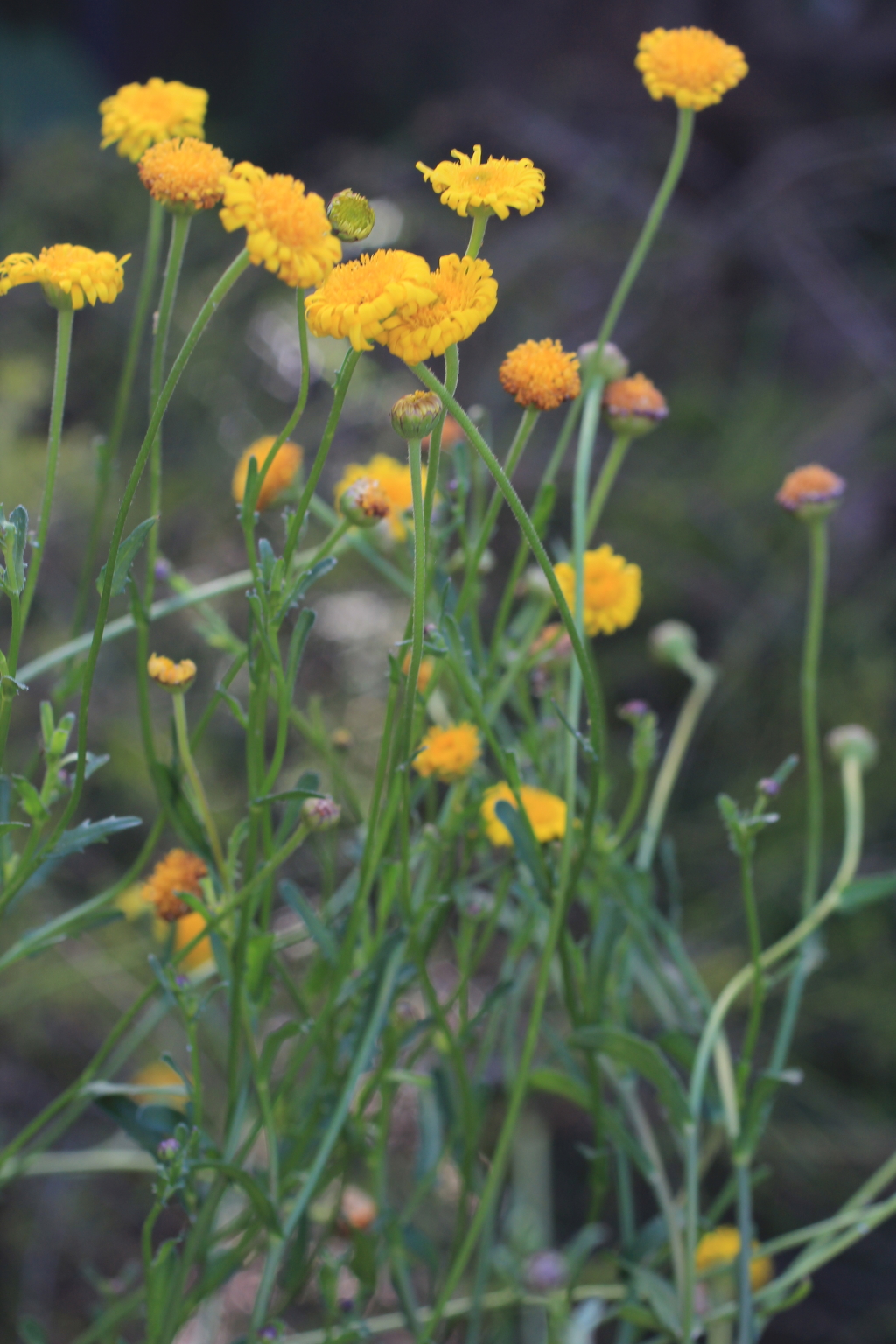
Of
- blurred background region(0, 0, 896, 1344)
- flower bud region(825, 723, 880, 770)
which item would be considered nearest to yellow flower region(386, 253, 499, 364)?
flower bud region(825, 723, 880, 770)

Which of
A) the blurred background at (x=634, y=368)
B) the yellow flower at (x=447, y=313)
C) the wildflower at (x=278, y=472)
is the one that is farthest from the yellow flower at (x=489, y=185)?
the blurred background at (x=634, y=368)

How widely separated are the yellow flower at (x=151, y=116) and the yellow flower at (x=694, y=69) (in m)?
0.12

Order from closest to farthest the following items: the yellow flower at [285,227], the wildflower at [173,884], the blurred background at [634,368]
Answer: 1. the yellow flower at [285,227]
2. the wildflower at [173,884]
3. the blurred background at [634,368]

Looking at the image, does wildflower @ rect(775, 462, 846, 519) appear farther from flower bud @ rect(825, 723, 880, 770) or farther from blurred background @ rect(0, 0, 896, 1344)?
blurred background @ rect(0, 0, 896, 1344)

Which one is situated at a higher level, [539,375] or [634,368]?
[634,368]

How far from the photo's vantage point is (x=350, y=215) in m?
0.22

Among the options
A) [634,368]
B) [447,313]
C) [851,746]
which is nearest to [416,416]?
[447,313]

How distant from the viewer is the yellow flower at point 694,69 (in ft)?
0.92

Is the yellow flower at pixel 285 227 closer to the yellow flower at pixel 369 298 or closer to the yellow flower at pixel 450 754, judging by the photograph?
the yellow flower at pixel 369 298

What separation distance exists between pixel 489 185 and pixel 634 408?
0.11 m

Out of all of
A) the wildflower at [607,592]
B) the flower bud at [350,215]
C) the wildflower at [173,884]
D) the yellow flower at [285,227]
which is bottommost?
the wildflower at [173,884]

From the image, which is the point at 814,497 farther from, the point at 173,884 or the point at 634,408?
the point at 173,884

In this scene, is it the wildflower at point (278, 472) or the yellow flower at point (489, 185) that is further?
the wildflower at point (278, 472)

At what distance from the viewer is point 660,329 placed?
0.93 meters
